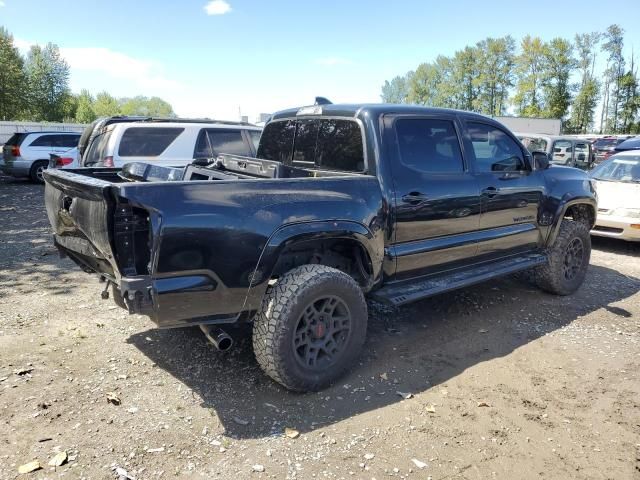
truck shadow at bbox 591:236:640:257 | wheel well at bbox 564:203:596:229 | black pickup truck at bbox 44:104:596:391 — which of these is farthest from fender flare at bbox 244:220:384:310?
truck shadow at bbox 591:236:640:257

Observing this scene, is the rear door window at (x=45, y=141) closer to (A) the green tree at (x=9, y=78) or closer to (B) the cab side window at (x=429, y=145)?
(B) the cab side window at (x=429, y=145)

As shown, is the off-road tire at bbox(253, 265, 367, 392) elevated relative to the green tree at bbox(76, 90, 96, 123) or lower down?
lower down

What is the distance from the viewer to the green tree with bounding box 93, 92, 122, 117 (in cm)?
9239

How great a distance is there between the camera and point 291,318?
3.19m

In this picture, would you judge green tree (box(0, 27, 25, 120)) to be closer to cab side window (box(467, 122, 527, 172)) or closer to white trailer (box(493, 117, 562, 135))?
white trailer (box(493, 117, 562, 135))

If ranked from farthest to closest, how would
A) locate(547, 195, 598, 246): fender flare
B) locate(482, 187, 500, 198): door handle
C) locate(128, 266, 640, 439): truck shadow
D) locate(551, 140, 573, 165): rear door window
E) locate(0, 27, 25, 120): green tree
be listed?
locate(0, 27, 25, 120): green tree, locate(551, 140, 573, 165): rear door window, locate(547, 195, 598, 246): fender flare, locate(482, 187, 500, 198): door handle, locate(128, 266, 640, 439): truck shadow

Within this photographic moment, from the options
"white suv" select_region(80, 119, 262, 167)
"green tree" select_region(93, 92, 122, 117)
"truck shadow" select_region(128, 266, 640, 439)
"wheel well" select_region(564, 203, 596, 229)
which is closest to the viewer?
"truck shadow" select_region(128, 266, 640, 439)

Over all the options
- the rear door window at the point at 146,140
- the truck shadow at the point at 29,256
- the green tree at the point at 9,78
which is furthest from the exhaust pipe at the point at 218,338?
the green tree at the point at 9,78

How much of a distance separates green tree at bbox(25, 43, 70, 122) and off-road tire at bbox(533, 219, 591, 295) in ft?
205

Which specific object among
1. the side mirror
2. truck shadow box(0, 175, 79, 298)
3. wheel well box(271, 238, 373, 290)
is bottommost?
truck shadow box(0, 175, 79, 298)

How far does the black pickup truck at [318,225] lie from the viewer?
2814 millimetres

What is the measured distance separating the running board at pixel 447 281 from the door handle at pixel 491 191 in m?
0.68

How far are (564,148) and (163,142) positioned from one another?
986 centimetres

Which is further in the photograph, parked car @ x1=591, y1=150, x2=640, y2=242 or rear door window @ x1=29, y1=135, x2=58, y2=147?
rear door window @ x1=29, y1=135, x2=58, y2=147
